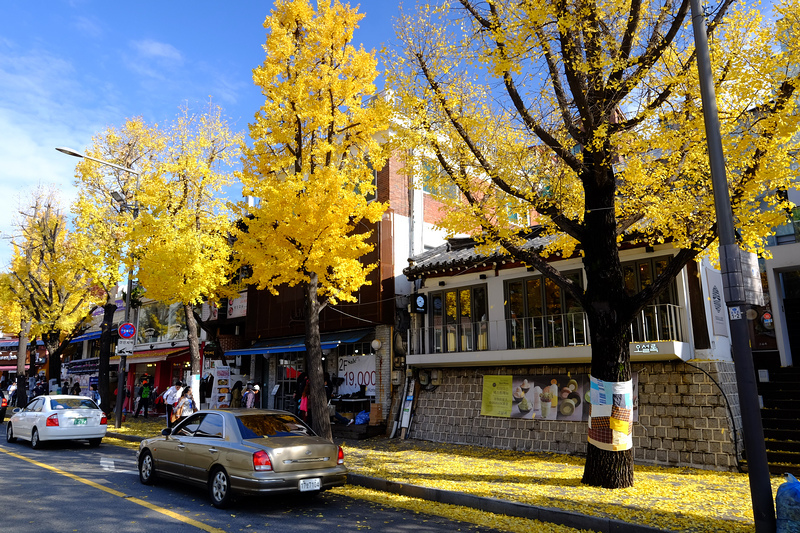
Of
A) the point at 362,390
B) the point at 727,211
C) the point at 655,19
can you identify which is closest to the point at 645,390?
the point at 727,211

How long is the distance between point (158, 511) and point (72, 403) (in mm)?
9832

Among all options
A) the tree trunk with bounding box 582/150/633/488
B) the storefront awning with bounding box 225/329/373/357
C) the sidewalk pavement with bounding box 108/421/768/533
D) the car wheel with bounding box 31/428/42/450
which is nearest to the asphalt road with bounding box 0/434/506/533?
the sidewalk pavement with bounding box 108/421/768/533

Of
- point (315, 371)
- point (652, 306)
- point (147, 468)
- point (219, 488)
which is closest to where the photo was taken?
point (219, 488)

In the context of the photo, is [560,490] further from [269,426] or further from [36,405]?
[36,405]

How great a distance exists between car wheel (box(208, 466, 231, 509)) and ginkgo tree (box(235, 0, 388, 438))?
466cm

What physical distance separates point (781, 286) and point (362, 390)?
13876mm

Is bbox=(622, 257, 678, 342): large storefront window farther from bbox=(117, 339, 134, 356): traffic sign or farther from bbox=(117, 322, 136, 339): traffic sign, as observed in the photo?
bbox=(117, 339, 134, 356): traffic sign

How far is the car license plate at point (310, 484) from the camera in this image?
298 inches

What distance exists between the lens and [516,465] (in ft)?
36.9

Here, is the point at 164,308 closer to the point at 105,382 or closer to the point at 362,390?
the point at 105,382

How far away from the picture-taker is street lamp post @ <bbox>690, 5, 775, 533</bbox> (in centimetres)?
568

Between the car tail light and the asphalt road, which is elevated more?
the car tail light

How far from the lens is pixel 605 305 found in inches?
340

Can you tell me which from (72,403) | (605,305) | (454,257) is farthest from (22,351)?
(605,305)
